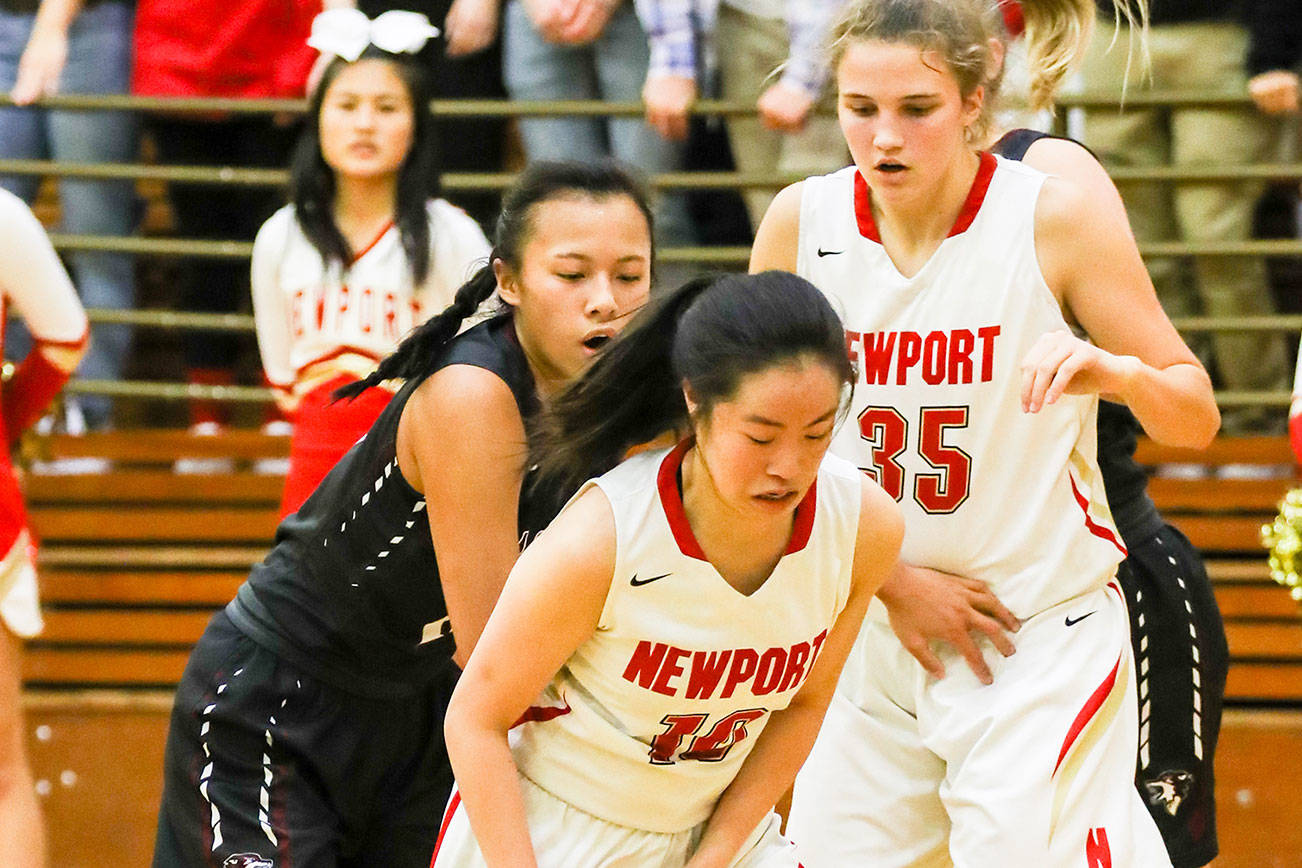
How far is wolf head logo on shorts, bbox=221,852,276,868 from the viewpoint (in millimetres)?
2439

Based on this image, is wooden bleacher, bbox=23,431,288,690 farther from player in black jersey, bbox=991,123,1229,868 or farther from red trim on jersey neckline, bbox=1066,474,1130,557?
red trim on jersey neckline, bbox=1066,474,1130,557

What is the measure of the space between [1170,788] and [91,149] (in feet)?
13.3

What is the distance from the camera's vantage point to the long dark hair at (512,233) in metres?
2.29

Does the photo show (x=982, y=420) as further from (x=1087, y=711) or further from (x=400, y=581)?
(x=400, y=581)

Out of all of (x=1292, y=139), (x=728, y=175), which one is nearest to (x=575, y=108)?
(x=728, y=175)

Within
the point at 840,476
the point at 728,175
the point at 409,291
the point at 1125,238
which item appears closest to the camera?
the point at 840,476

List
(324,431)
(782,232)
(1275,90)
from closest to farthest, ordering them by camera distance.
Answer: (782,232), (324,431), (1275,90)

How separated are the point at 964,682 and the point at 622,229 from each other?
81 cm

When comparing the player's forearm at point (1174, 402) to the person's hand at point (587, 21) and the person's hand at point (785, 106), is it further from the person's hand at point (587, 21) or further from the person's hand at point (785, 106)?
the person's hand at point (587, 21)

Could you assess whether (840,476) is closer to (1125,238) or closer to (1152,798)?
(1125,238)

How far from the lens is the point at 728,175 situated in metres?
4.94

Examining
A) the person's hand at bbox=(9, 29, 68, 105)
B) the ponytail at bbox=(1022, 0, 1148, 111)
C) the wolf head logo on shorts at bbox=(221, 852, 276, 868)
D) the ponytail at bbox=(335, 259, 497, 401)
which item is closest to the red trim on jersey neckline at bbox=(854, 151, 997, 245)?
the ponytail at bbox=(1022, 0, 1148, 111)

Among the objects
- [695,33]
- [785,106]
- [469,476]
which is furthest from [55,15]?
[469,476]

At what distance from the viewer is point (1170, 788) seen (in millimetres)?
2889
